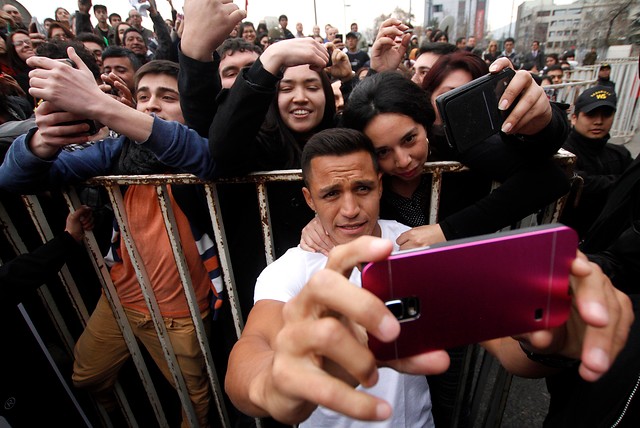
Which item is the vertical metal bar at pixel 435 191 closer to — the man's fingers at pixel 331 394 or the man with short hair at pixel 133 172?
the man with short hair at pixel 133 172

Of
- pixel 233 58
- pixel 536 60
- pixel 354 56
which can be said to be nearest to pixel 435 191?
pixel 233 58

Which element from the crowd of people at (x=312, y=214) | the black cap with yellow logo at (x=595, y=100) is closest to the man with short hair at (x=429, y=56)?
the crowd of people at (x=312, y=214)

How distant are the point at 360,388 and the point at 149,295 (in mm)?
1161

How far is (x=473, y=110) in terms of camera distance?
4.30ft

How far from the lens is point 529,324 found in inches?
33.4

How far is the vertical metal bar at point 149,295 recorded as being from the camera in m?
1.70

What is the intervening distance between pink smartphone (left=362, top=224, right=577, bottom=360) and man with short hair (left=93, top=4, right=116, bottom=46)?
9788 millimetres

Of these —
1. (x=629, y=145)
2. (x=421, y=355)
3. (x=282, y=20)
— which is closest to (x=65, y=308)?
(x=421, y=355)

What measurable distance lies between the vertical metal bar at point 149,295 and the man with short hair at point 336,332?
0.77 m

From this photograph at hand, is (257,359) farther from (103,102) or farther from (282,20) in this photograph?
(282,20)

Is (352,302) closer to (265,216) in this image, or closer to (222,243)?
(265,216)

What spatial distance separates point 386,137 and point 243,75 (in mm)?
705

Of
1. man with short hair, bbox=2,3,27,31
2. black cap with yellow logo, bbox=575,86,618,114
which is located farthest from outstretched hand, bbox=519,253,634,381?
man with short hair, bbox=2,3,27,31

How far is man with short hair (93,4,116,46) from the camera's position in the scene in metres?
8.26
